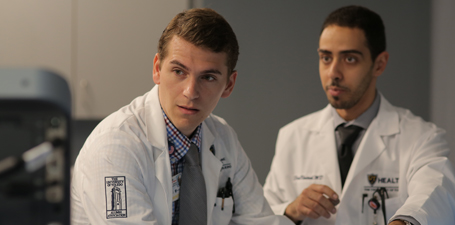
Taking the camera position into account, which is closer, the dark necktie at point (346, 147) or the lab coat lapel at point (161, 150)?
the lab coat lapel at point (161, 150)

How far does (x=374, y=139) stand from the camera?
1774 mm

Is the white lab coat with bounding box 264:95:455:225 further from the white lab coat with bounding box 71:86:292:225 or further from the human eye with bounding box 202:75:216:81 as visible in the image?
the human eye with bounding box 202:75:216:81

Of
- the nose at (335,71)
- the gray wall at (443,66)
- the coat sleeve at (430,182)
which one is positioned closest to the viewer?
the coat sleeve at (430,182)

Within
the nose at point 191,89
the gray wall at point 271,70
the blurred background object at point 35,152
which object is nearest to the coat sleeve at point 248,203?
the nose at point 191,89

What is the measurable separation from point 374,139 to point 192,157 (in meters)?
0.85

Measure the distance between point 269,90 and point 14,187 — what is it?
2303mm

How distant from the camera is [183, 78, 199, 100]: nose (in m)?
1.19

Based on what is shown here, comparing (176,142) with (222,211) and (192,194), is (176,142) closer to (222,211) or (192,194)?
→ (192,194)

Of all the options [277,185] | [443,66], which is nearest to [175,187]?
[277,185]

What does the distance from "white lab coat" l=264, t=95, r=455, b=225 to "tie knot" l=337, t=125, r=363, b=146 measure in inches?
1.8

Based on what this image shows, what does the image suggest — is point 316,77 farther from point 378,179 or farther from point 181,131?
point 181,131

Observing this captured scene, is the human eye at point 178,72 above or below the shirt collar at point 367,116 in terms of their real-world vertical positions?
above

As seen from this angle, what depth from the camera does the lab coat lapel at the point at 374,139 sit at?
1.73 metres

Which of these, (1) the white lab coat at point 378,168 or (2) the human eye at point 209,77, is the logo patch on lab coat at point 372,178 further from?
(2) the human eye at point 209,77
